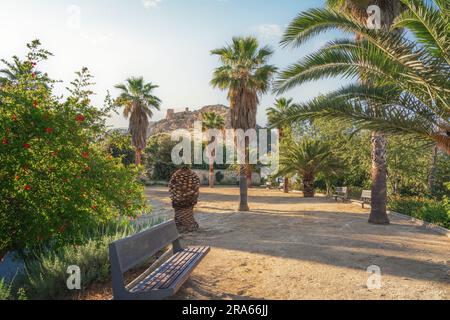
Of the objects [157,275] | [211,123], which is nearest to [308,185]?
[211,123]

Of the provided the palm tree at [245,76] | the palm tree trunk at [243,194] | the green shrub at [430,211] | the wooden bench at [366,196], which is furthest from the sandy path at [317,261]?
the palm tree at [245,76]

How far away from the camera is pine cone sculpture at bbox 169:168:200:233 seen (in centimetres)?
1041

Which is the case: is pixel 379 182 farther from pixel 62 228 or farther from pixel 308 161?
pixel 308 161

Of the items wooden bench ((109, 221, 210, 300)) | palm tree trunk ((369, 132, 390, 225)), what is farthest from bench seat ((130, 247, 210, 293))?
palm tree trunk ((369, 132, 390, 225))

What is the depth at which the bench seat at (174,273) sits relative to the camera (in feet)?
13.5

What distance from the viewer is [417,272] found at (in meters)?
6.21

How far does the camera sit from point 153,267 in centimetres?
588

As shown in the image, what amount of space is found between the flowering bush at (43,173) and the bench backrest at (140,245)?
124 centimetres

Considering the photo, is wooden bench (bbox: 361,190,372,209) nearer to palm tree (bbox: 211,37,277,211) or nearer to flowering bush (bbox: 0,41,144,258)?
palm tree (bbox: 211,37,277,211)

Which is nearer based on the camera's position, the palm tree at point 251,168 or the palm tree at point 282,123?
the palm tree at point 282,123

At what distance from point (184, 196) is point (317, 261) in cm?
478

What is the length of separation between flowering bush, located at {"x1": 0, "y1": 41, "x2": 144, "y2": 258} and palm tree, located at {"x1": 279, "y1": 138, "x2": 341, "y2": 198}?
19.0 m
